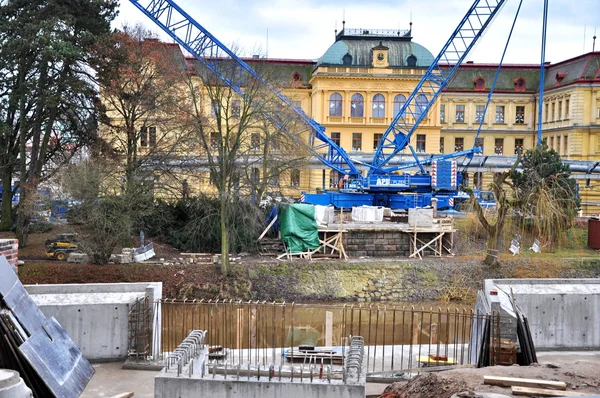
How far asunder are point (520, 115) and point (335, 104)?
15581mm

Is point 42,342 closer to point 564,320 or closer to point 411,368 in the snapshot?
point 411,368

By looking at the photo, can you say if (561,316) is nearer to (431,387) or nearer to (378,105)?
(431,387)

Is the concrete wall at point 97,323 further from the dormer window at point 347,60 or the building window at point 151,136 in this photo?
the dormer window at point 347,60

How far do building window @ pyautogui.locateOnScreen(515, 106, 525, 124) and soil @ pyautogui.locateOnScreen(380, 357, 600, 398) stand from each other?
50661 millimetres

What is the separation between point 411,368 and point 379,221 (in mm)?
19151

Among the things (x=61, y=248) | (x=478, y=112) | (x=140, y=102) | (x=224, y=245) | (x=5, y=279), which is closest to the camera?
(x=5, y=279)

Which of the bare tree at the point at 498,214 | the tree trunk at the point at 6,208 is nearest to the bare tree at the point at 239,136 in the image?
the tree trunk at the point at 6,208

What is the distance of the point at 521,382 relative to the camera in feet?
25.7

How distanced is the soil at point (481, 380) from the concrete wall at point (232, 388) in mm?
760

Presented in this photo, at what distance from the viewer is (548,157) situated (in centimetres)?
3297

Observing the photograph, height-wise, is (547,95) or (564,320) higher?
(547,95)

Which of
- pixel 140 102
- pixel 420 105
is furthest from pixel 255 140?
pixel 420 105

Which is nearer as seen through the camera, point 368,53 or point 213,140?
point 213,140

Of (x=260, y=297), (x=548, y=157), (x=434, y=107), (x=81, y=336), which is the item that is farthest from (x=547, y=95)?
(x=81, y=336)
